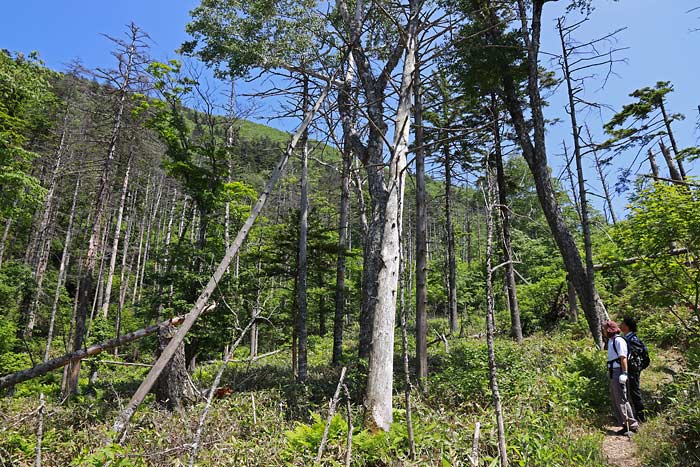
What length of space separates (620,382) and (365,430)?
420 centimetres

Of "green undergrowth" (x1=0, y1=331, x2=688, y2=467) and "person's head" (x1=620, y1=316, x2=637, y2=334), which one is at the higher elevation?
"person's head" (x1=620, y1=316, x2=637, y2=334)

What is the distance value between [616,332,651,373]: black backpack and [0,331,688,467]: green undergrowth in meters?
0.54

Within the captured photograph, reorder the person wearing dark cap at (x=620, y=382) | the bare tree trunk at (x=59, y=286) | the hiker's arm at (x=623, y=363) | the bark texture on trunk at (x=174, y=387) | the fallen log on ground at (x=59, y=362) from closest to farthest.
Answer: the fallen log on ground at (x=59, y=362), the person wearing dark cap at (x=620, y=382), the hiker's arm at (x=623, y=363), the bark texture on trunk at (x=174, y=387), the bare tree trunk at (x=59, y=286)

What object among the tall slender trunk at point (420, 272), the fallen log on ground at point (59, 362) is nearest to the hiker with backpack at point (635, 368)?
the tall slender trunk at point (420, 272)

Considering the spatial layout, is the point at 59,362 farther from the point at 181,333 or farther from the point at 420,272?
the point at 420,272

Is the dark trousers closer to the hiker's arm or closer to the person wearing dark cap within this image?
the person wearing dark cap

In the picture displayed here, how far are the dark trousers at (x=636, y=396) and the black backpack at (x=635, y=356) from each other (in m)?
0.11

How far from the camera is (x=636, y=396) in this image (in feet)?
18.8

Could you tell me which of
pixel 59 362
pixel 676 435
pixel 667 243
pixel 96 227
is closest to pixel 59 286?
pixel 96 227

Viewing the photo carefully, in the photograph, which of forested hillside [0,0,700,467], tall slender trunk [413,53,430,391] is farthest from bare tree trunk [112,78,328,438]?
tall slender trunk [413,53,430,391]

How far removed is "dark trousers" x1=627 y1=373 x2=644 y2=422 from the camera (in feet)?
18.7

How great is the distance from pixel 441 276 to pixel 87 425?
28.4m

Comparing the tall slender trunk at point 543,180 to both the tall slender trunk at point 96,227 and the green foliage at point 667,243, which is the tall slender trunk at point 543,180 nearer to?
the green foliage at point 667,243

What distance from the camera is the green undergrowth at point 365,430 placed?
394 cm
